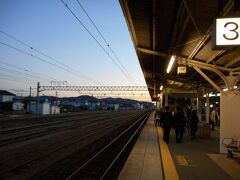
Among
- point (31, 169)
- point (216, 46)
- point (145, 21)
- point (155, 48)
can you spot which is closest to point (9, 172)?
point (31, 169)

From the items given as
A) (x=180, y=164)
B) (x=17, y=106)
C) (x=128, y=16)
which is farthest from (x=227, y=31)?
(x=17, y=106)

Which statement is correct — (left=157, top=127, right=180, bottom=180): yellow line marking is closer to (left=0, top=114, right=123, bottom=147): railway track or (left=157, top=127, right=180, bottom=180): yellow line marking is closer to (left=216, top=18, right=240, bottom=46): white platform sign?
(left=216, top=18, right=240, bottom=46): white platform sign

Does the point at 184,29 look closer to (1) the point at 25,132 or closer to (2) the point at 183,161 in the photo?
(2) the point at 183,161

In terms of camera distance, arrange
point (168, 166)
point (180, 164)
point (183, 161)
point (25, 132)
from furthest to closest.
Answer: point (25, 132)
point (183, 161)
point (180, 164)
point (168, 166)

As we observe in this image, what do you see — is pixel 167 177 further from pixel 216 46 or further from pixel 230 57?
pixel 230 57

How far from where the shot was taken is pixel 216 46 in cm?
718

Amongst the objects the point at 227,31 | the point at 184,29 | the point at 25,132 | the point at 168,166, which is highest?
the point at 184,29

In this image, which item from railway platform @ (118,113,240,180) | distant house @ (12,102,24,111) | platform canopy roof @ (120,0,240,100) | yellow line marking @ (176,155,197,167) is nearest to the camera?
railway platform @ (118,113,240,180)

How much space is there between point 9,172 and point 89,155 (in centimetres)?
480

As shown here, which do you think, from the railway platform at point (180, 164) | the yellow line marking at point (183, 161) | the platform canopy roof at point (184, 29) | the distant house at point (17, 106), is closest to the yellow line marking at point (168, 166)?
the railway platform at point (180, 164)

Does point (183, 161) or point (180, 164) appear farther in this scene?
point (183, 161)

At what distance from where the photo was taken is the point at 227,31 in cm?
714

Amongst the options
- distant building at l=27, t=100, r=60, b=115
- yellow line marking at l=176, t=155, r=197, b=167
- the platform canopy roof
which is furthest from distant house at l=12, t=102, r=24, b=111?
yellow line marking at l=176, t=155, r=197, b=167

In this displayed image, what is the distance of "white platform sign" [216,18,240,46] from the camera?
23.2ft
